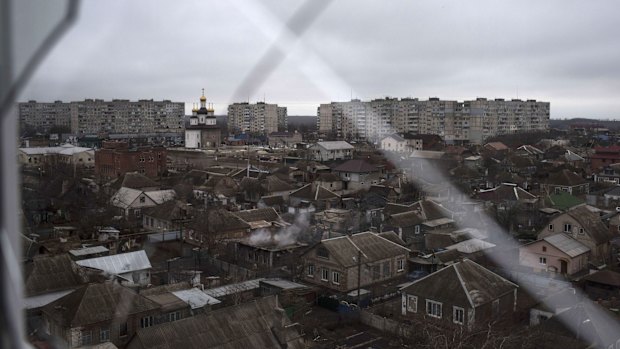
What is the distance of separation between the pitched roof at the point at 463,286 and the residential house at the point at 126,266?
87.8 inches

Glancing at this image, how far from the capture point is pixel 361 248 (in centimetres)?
541

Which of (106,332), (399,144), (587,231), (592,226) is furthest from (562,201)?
(399,144)

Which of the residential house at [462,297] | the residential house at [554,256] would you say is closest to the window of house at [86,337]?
the residential house at [462,297]

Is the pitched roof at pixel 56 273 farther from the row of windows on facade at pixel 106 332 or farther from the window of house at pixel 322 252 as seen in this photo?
the window of house at pixel 322 252

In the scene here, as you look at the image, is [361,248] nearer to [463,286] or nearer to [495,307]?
[463,286]

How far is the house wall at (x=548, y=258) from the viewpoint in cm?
567

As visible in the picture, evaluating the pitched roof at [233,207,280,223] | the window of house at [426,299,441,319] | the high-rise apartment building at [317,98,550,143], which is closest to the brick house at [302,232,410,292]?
the window of house at [426,299,441,319]

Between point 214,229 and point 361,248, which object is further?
point 214,229

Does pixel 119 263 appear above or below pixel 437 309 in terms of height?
above

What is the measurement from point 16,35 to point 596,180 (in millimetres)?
12482

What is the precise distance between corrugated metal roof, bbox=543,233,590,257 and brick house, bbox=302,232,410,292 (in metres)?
1.51

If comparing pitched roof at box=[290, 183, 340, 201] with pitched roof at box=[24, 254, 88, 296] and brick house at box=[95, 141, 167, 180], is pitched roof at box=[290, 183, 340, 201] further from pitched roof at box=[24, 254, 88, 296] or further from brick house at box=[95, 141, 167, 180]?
pitched roof at box=[24, 254, 88, 296]

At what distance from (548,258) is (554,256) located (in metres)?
0.06

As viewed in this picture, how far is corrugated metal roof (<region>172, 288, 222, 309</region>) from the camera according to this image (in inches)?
157
